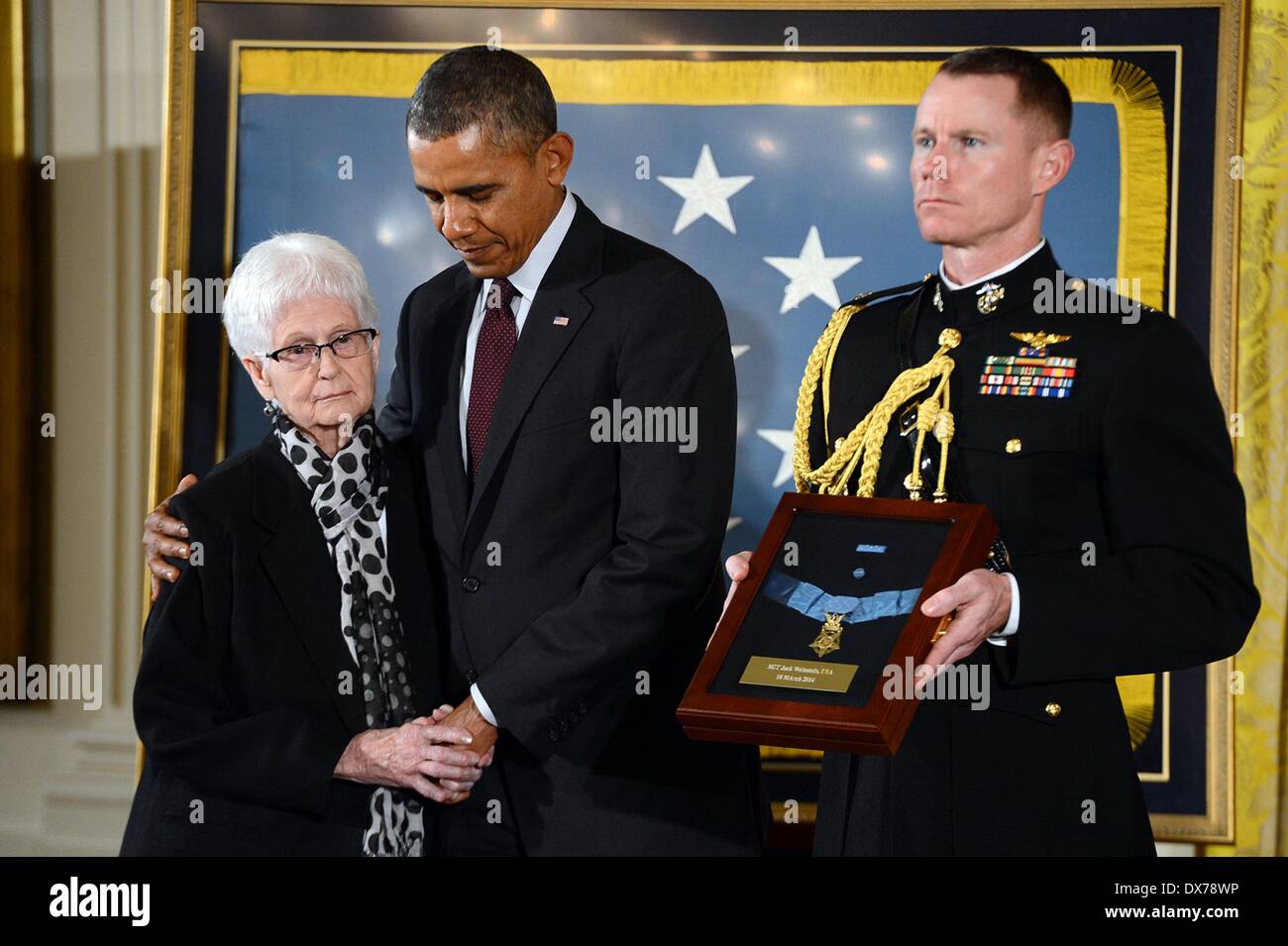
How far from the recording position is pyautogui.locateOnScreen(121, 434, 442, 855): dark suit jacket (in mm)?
2273

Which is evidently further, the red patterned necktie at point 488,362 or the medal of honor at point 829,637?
the red patterned necktie at point 488,362

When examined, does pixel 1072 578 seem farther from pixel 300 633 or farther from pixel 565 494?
pixel 300 633

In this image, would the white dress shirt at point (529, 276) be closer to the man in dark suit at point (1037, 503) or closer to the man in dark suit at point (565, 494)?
the man in dark suit at point (565, 494)

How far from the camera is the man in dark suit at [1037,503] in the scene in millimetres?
2057

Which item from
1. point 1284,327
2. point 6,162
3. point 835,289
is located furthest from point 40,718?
point 1284,327

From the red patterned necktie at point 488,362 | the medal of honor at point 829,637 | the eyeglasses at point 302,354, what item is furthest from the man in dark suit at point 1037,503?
the eyeglasses at point 302,354

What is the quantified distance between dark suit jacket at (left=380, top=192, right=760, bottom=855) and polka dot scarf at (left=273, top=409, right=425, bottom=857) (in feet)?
0.38

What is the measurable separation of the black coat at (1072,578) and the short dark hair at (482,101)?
0.74 meters

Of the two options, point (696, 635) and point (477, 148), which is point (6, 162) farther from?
point (696, 635)

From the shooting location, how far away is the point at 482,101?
235 centimetres

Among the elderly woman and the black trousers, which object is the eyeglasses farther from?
the black trousers

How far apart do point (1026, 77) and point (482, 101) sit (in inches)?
33.5
